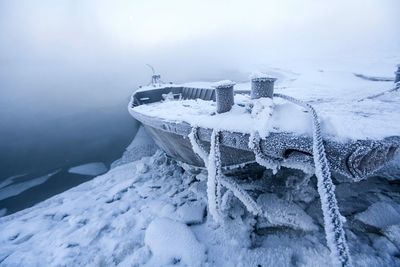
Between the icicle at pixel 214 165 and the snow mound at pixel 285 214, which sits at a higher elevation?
the icicle at pixel 214 165

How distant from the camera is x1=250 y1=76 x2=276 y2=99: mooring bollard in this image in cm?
339

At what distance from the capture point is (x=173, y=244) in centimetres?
334

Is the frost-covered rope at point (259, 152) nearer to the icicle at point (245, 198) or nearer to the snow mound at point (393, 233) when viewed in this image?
the icicle at point (245, 198)

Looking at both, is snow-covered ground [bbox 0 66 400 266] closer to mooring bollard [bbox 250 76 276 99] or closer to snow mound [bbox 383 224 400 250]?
snow mound [bbox 383 224 400 250]

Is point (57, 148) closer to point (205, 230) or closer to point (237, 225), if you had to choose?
point (205, 230)

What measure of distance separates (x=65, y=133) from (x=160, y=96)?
7.36 m

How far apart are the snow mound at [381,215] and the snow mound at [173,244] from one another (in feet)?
7.52

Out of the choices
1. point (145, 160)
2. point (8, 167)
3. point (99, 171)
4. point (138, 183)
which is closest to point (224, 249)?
point (138, 183)

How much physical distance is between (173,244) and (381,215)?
292 centimetres

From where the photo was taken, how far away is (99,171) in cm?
857

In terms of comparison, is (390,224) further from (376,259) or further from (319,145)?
(319,145)

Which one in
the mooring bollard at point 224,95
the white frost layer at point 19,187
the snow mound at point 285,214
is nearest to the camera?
the snow mound at point 285,214

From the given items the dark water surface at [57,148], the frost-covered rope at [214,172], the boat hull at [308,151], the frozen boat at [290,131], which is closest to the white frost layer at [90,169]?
the dark water surface at [57,148]

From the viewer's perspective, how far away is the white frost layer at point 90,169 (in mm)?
8574
